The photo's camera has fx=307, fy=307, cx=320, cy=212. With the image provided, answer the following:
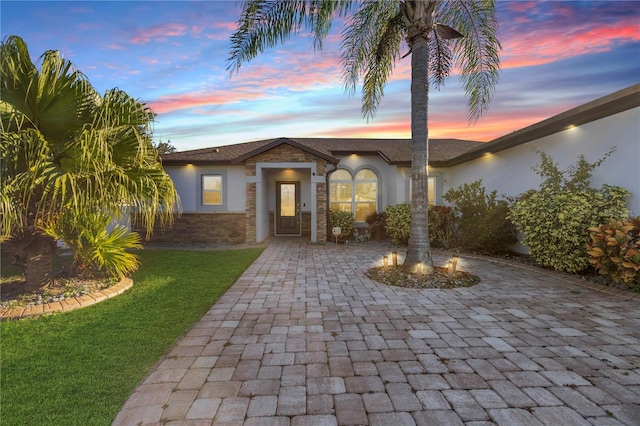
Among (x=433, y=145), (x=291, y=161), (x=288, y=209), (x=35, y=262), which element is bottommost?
(x=35, y=262)

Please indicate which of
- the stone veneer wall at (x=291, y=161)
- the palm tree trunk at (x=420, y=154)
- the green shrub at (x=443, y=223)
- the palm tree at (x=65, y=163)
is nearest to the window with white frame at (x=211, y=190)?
the stone veneer wall at (x=291, y=161)

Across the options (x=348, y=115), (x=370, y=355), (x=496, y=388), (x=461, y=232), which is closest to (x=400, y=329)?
(x=370, y=355)

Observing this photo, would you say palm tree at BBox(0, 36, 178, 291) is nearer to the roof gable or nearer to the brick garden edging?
the brick garden edging

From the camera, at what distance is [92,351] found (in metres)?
3.19

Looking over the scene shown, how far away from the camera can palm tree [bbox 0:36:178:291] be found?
4121mm

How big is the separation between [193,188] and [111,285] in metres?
7.22

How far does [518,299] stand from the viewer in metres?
5.01

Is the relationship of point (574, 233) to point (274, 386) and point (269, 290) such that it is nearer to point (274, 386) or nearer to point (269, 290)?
point (269, 290)

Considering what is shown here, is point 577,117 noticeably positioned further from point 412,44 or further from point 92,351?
point 92,351

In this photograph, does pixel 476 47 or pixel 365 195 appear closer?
pixel 476 47

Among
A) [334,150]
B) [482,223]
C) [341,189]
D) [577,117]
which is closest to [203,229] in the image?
[341,189]

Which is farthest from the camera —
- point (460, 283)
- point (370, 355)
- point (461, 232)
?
point (461, 232)

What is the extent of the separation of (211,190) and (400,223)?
7463mm

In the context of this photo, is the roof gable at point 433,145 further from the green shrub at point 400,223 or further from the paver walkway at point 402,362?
the paver walkway at point 402,362
